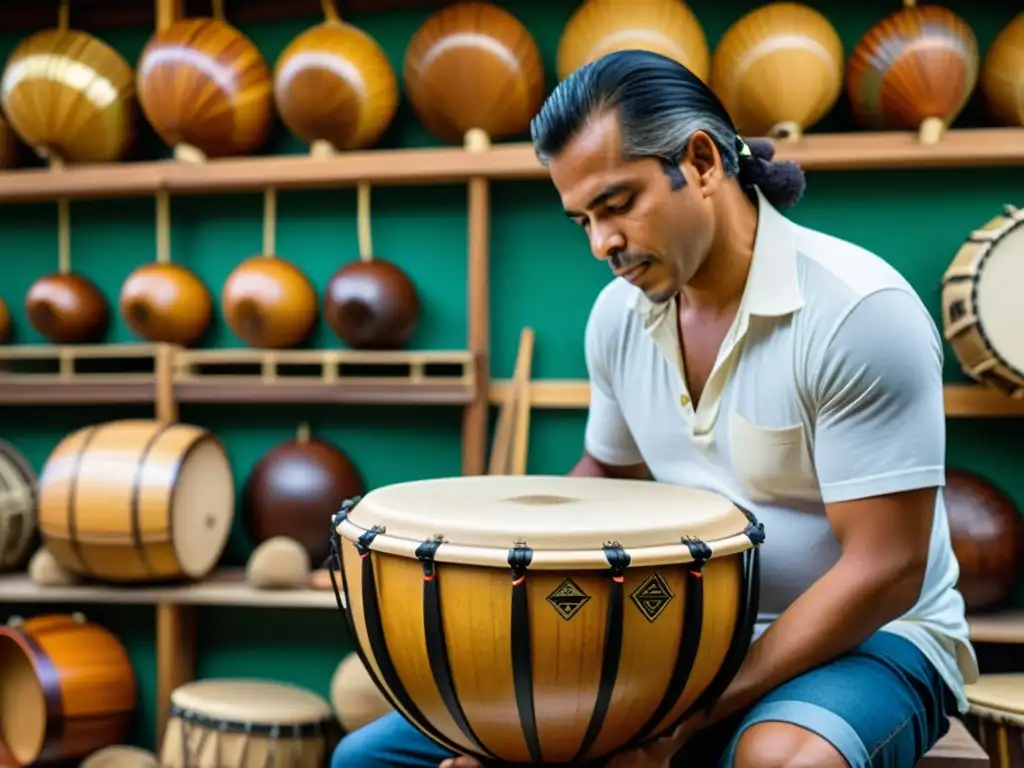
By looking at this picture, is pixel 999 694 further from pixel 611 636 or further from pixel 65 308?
pixel 65 308

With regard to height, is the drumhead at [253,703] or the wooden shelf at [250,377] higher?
the wooden shelf at [250,377]

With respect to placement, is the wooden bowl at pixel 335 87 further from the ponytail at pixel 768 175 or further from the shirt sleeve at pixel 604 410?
the ponytail at pixel 768 175

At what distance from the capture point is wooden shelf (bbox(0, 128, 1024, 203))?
2350mm

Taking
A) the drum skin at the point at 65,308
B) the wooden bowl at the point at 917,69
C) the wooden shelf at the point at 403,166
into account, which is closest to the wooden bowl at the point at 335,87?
the wooden shelf at the point at 403,166

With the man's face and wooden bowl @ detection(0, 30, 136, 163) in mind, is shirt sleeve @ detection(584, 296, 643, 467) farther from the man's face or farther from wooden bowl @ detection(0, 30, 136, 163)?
wooden bowl @ detection(0, 30, 136, 163)

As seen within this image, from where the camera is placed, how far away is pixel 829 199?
8.43ft

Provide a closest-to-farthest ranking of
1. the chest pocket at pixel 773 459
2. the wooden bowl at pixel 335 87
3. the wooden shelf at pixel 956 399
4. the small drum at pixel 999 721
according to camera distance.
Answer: the chest pocket at pixel 773 459 < the small drum at pixel 999 721 < the wooden shelf at pixel 956 399 < the wooden bowl at pixel 335 87

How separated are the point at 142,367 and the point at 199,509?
0.61 metres

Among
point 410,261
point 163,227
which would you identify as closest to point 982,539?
point 410,261

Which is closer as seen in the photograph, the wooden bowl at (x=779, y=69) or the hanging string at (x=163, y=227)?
the wooden bowl at (x=779, y=69)

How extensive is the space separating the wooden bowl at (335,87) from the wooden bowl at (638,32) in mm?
518

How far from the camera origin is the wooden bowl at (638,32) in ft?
7.70

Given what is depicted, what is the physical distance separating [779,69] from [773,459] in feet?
4.20

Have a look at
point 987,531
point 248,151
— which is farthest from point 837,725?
point 248,151
